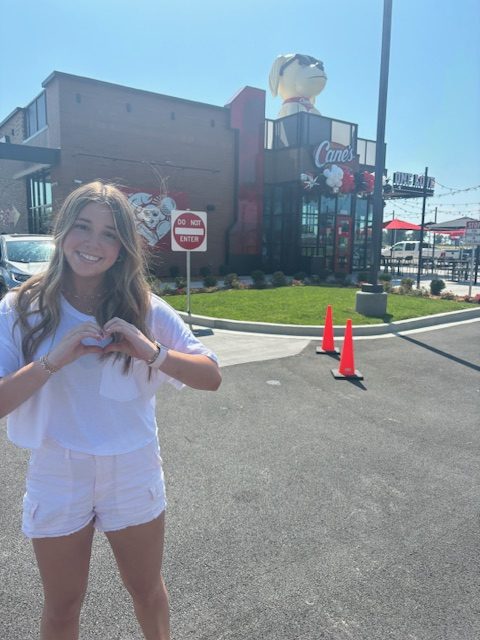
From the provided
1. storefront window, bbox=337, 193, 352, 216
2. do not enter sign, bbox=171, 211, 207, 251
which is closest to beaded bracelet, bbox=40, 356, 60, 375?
do not enter sign, bbox=171, 211, 207, 251

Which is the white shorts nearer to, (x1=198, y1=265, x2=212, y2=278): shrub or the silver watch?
the silver watch

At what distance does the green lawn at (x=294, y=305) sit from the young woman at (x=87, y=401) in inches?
331

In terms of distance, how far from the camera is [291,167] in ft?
74.3

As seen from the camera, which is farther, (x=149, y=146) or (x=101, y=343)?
(x=149, y=146)

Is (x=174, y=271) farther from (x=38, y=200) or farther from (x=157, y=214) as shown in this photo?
(x=38, y=200)

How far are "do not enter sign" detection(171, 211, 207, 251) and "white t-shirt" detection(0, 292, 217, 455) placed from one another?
8.48 m

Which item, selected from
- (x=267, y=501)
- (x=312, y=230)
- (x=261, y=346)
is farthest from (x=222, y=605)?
(x=312, y=230)

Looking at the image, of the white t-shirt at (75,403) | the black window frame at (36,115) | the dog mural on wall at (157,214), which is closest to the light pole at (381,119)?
the white t-shirt at (75,403)

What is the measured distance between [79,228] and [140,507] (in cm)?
101

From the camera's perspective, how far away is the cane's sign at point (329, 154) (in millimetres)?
21516

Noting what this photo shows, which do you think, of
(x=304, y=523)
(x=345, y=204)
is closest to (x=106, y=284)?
(x=304, y=523)

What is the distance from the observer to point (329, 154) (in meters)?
21.7

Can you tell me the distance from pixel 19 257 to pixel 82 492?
36.3ft

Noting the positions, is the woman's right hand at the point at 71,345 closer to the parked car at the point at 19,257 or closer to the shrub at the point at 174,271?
the parked car at the point at 19,257
